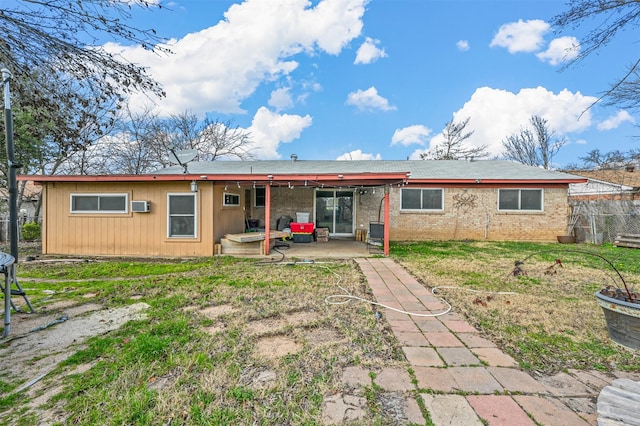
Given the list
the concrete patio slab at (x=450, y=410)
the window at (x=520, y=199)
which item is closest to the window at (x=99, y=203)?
the concrete patio slab at (x=450, y=410)

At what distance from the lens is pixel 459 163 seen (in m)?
13.6

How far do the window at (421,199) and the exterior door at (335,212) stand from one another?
2016 millimetres

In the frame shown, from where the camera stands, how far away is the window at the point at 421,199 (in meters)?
11.1

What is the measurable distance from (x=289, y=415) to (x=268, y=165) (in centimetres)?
1226

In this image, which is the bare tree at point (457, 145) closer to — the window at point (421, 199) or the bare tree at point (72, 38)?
the window at point (421, 199)

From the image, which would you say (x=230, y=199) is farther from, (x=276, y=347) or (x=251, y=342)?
(x=276, y=347)

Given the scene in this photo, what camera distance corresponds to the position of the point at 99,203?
8.09 m

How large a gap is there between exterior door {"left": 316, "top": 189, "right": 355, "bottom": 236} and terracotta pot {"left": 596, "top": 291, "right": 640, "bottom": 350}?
8.98m

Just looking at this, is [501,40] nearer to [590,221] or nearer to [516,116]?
[590,221]

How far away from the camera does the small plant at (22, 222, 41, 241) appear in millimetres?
11148

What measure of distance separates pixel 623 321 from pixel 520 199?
9613mm

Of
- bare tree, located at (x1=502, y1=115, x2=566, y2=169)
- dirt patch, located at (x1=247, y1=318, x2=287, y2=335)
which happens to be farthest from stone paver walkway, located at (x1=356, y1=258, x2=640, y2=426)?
bare tree, located at (x1=502, y1=115, x2=566, y2=169)

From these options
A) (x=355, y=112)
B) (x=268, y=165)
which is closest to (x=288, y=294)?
(x=268, y=165)

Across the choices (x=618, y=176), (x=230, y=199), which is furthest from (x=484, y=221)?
(x=618, y=176)
